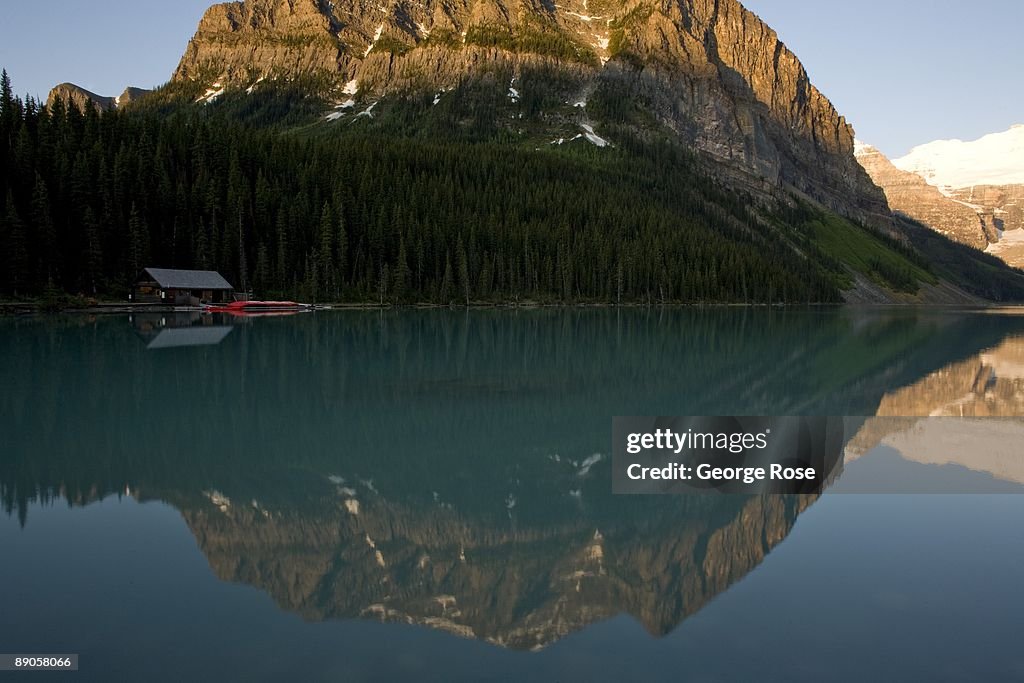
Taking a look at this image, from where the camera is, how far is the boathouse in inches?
3332

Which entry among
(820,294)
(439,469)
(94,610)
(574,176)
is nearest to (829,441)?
(439,469)

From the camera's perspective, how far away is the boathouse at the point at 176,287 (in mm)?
84625

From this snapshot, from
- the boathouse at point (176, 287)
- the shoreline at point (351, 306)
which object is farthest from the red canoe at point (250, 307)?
the boathouse at point (176, 287)

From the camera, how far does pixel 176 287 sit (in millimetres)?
85750

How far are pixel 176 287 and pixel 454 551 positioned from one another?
84.5 meters

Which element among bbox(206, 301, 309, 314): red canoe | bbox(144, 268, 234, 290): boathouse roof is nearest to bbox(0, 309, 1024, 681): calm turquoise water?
bbox(206, 301, 309, 314): red canoe

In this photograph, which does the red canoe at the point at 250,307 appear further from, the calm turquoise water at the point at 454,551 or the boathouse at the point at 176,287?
the calm turquoise water at the point at 454,551

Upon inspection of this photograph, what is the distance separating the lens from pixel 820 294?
17888cm

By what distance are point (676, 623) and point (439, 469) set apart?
7850 mm

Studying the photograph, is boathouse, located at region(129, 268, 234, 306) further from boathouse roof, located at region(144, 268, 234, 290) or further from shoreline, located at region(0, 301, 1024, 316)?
shoreline, located at region(0, 301, 1024, 316)

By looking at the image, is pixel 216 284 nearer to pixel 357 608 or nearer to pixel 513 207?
pixel 513 207

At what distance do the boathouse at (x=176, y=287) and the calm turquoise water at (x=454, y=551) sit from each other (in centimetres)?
6451

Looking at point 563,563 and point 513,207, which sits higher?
point 513,207

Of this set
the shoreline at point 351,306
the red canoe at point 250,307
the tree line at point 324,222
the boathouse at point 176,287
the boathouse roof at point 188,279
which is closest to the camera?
the shoreline at point 351,306
